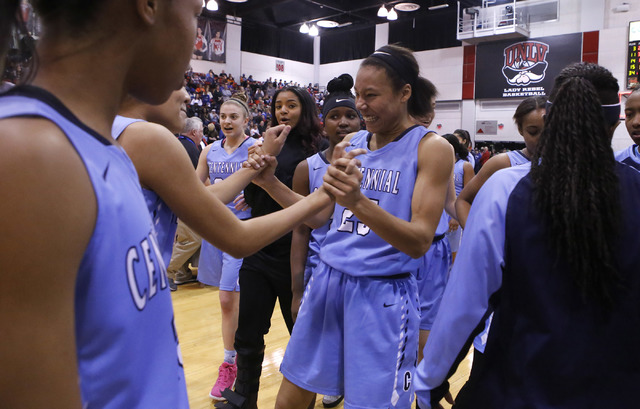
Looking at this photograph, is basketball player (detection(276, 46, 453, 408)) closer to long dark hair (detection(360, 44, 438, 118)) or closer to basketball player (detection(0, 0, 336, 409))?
long dark hair (detection(360, 44, 438, 118))

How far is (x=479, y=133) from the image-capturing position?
1870 centimetres

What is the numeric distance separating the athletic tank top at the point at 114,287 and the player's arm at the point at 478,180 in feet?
9.34

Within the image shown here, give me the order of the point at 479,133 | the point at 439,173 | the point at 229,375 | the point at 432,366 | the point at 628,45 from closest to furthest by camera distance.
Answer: the point at 432,366 → the point at 439,173 → the point at 229,375 → the point at 628,45 → the point at 479,133

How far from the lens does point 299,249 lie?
2828 millimetres

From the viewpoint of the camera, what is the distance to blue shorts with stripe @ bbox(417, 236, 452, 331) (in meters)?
3.11

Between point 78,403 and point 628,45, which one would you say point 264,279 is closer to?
point 78,403

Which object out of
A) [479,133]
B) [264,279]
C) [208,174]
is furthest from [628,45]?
[264,279]

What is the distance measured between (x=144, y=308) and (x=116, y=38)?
1.36 feet

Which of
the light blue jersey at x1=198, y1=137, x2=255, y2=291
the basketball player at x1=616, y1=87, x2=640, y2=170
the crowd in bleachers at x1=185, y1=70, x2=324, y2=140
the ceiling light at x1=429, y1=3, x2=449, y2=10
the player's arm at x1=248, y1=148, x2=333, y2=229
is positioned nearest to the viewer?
the player's arm at x1=248, y1=148, x2=333, y2=229

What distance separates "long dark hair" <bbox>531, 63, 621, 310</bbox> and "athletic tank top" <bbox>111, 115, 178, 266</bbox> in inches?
40.1

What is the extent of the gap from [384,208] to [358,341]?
1.83 ft

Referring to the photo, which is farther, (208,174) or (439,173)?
(208,174)

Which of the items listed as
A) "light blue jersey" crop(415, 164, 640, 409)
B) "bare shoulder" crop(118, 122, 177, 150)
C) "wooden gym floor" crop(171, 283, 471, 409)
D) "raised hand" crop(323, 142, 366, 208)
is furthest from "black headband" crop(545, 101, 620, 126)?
"wooden gym floor" crop(171, 283, 471, 409)

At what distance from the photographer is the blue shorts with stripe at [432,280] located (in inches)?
122
